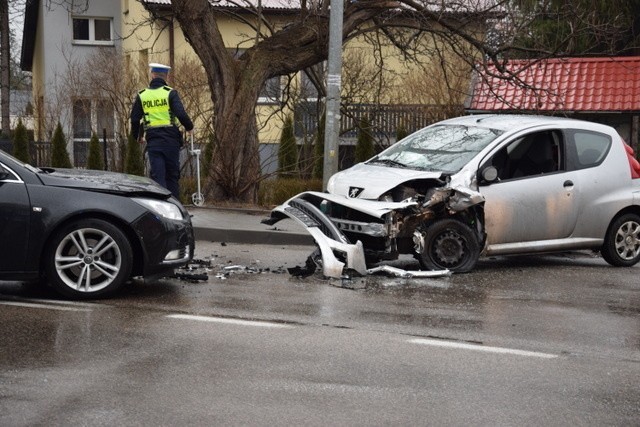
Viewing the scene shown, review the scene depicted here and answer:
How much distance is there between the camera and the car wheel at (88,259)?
8.88 m

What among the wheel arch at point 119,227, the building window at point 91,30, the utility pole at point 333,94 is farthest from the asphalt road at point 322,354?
the building window at point 91,30

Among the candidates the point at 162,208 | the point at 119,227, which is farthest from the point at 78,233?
the point at 162,208

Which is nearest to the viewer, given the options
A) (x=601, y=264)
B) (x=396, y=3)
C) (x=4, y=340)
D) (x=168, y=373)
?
(x=168, y=373)

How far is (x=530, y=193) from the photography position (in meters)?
11.6

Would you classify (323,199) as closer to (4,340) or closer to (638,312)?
(638,312)

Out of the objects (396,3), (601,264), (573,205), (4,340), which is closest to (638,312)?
(573,205)

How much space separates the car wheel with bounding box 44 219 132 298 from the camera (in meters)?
8.88

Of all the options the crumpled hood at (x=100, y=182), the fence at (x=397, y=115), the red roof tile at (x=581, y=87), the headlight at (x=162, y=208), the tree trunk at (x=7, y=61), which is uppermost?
the tree trunk at (x=7, y=61)

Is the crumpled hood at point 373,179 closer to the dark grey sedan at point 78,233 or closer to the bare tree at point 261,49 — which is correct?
the dark grey sedan at point 78,233

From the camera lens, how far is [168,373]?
21.3ft

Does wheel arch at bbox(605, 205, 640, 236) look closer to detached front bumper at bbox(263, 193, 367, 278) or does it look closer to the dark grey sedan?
detached front bumper at bbox(263, 193, 367, 278)

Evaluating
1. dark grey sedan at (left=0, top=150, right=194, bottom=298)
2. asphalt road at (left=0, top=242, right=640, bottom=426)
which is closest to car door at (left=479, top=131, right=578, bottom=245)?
asphalt road at (left=0, top=242, right=640, bottom=426)

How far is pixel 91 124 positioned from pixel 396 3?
41.6 ft

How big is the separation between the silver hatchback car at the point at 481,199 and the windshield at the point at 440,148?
13 mm
